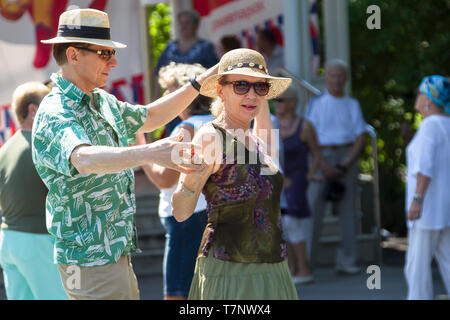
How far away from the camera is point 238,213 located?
3699 millimetres

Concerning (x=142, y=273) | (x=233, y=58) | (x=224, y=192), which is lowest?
(x=142, y=273)

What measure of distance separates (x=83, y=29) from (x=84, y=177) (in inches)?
25.9

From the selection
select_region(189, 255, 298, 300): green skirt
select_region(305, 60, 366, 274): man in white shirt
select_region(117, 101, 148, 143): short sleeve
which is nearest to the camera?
select_region(189, 255, 298, 300): green skirt

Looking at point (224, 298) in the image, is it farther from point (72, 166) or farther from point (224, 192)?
point (72, 166)

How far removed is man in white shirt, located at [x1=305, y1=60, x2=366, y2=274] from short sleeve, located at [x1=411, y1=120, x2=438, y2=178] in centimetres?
202

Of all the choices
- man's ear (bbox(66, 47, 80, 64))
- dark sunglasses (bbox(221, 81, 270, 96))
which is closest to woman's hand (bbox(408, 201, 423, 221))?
dark sunglasses (bbox(221, 81, 270, 96))

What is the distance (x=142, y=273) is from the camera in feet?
29.3

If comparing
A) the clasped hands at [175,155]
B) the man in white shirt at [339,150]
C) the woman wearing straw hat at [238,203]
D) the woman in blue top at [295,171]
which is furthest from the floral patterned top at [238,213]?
the man in white shirt at [339,150]

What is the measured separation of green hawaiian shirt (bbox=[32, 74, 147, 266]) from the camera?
11.6ft

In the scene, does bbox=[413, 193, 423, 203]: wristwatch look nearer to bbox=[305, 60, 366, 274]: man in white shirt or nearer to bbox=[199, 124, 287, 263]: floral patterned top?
bbox=[305, 60, 366, 274]: man in white shirt

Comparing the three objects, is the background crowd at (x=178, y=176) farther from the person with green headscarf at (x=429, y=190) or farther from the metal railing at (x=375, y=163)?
the metal railing at (x=375, y=163)

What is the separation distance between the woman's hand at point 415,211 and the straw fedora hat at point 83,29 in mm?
3430

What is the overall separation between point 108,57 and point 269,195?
36.8 inches

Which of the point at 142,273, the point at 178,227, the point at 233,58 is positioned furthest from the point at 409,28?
the point at 233,58
